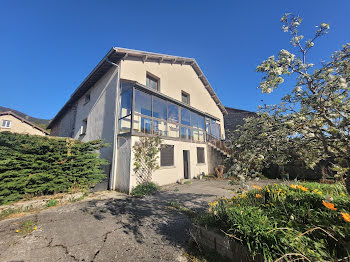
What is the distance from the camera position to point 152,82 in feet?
35.0

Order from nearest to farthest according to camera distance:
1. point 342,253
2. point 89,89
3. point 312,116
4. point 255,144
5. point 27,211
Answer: point 342,253 → point 312,116 → point 255,144 → point 27,211 → point 89,89

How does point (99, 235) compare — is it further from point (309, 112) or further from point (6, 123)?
point (6, 123)

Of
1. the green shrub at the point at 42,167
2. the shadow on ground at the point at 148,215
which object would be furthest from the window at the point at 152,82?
the shadow on ground at the point at 148,215

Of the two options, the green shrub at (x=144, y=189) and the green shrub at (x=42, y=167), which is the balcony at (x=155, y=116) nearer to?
the green shrub at (x=42, y=167)

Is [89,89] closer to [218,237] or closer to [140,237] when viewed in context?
[140,237]

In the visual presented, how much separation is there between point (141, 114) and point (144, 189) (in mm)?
4208

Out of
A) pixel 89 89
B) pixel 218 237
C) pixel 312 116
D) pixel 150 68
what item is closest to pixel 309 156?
pixel 312 116

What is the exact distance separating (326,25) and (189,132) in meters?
9.57

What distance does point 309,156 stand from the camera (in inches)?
101

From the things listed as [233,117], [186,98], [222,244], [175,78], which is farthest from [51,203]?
[233,117]

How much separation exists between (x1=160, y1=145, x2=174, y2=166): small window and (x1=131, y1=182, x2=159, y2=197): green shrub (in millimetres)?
1612

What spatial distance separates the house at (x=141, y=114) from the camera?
7.64 meters

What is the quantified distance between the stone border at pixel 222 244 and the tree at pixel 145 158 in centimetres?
495

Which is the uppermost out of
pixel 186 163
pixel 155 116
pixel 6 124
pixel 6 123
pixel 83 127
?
pixel 6 123
